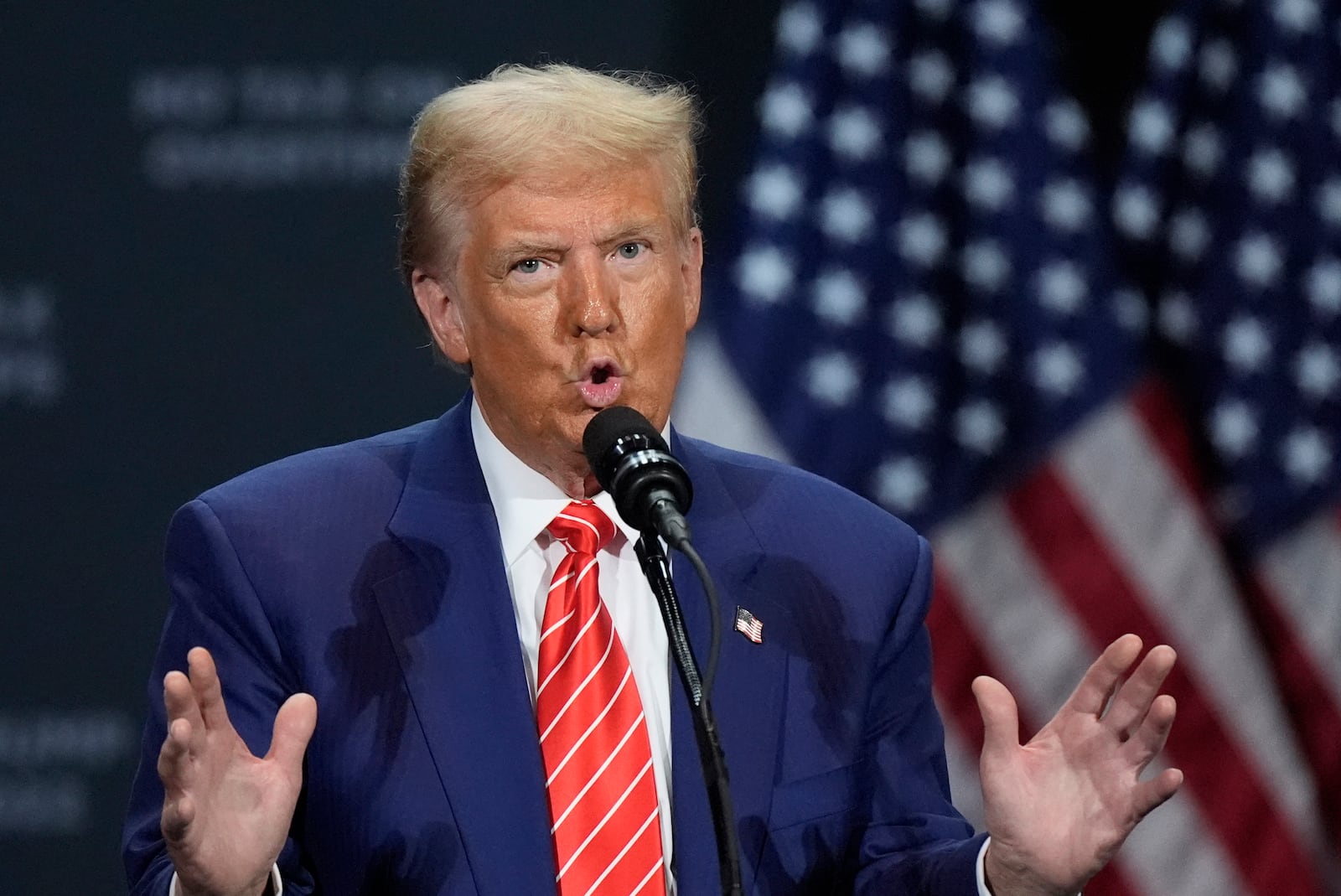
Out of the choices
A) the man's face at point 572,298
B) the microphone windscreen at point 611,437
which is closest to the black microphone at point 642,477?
the microphone windscreen at point 611,437

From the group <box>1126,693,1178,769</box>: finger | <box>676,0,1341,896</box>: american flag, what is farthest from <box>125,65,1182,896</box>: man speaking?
<box>676,0,1341,896</box>: american flag

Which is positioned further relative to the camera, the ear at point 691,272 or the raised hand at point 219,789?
the ear at point 691,272

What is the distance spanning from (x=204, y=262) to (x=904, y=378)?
4.54 feet

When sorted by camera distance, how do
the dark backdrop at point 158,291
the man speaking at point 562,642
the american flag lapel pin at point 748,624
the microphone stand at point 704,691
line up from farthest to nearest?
the dark backdrop at point 158,291 < the american flag lapel pin at point 748,624 < the man speaking at point 562,642 < the microphone stand at point 704,691

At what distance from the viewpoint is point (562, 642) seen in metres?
1.83

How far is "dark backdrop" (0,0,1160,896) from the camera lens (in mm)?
3125

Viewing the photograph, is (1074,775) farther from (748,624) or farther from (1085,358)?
(1085,358)

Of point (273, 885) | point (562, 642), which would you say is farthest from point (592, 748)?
point (273, 885)

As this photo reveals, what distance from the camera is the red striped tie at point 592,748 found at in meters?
1.74

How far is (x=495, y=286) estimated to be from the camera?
1.89 metres

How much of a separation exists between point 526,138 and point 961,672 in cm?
171

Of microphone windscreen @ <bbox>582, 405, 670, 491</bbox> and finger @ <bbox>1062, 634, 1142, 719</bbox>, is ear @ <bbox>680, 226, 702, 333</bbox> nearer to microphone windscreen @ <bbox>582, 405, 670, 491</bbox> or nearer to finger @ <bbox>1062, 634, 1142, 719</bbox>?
microphone windscreen @ <bbox>582, 405, 670, 491</bbox>

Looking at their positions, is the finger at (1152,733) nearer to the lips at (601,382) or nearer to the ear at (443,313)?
the lips at (601,382)

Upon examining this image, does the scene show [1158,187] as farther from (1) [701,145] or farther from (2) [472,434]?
(2) [472,434]
